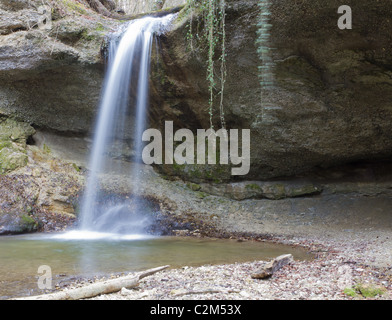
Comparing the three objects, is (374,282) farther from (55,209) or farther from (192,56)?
(55,209)

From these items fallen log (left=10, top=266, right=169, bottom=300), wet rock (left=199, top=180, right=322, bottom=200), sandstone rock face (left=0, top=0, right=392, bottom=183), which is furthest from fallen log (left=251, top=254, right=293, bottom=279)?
wet rock (left=199, top=180, right=322, bottom=200)

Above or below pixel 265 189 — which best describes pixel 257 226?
below

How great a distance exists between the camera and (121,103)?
9.76m

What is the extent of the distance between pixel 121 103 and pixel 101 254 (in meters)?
5.83

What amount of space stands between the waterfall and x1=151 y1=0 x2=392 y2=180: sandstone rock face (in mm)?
532

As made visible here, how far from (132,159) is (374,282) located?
8.87m

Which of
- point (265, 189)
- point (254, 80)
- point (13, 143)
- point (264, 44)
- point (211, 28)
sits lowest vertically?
point (265, 189)

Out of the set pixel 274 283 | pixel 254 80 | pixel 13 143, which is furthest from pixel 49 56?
pixel 274 283

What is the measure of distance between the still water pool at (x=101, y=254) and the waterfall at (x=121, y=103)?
119 cm

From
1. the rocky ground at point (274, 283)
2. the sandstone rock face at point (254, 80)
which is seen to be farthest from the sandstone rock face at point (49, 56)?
the rocky ground at point (274, 283)

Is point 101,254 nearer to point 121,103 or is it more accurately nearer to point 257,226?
point 257,226

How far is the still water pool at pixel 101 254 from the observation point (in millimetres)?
3722

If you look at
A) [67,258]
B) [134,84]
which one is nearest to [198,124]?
[134,84]

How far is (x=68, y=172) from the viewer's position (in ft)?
31.1
